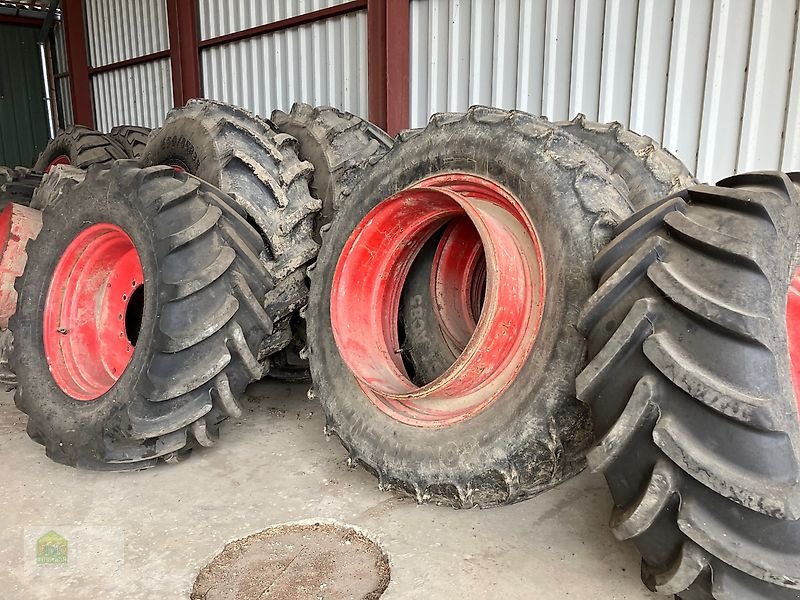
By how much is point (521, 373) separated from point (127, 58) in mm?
7792

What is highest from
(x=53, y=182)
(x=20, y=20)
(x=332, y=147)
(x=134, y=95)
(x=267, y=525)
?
(x=20, y=20)

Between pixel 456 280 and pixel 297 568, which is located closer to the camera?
pixel 297 568

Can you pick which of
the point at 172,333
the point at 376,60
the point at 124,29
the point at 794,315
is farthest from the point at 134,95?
the point at 794,315

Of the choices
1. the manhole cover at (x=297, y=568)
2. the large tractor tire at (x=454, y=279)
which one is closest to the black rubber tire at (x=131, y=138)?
the large tractor tire at (x=454, y=279)

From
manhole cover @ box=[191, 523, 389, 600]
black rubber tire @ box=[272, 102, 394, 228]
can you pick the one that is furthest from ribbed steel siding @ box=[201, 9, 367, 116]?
manhole cover @ box=[191, 523, 389, 600]

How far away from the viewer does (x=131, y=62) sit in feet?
24.9

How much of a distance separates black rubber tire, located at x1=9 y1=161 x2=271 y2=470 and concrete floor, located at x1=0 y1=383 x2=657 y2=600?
15 centimetres

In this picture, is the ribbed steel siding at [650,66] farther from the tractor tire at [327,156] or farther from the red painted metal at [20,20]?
the red painted metal at [20,20]

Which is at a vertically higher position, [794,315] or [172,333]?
[794,315]

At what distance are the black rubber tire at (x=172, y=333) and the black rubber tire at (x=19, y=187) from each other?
2.49 metres

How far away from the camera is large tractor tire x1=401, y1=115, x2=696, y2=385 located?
2525mm

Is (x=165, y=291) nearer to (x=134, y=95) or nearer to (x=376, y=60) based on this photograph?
(x=376, y=60)

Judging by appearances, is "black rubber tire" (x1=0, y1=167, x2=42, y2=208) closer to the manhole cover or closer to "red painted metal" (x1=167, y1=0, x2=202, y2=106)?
"red painted metal" (x1=167, y1=0, x2=202, y2=106)

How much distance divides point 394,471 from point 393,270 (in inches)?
30.8
